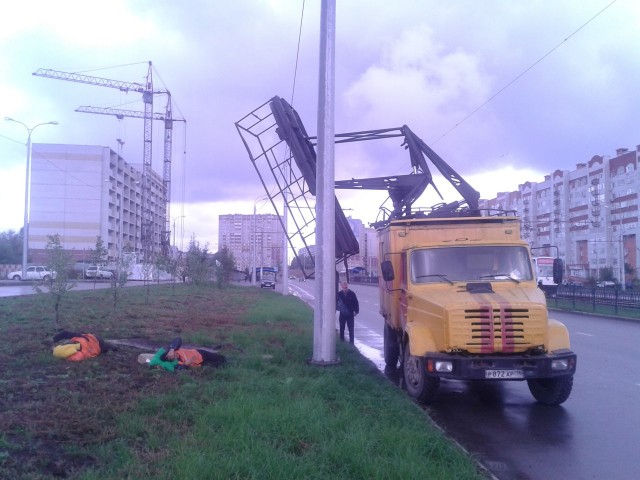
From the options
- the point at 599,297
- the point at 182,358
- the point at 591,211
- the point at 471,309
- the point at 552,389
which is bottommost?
the point at 552,389

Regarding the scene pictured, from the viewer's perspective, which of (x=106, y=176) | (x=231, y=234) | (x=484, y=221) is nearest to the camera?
(x=484, y=221)

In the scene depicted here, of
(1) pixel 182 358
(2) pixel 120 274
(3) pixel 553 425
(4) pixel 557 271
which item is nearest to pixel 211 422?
(1) pixel 182 358

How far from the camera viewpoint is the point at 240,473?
464 centimetres

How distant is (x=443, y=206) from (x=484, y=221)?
2076mm

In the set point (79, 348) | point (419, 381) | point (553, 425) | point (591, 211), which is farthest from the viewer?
point (591, 211)

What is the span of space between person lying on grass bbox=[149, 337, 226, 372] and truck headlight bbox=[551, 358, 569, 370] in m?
4.98

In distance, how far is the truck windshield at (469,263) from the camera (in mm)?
9086

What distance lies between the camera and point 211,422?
19.8ft

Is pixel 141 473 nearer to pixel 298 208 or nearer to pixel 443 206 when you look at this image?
pixel 298 208

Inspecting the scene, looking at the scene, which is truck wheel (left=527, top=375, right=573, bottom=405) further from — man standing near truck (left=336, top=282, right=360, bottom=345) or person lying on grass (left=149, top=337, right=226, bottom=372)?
man standing near truck (left=336, top=282, right=360, bottom=345)

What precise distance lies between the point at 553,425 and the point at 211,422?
14.2 ft

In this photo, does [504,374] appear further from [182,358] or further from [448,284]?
[182,358]

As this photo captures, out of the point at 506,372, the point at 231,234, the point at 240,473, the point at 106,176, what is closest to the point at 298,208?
the point at 506,372

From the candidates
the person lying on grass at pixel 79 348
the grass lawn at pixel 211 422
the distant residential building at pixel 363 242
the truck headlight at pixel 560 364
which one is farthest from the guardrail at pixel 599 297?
the person lying on grass at pixel 79 348
